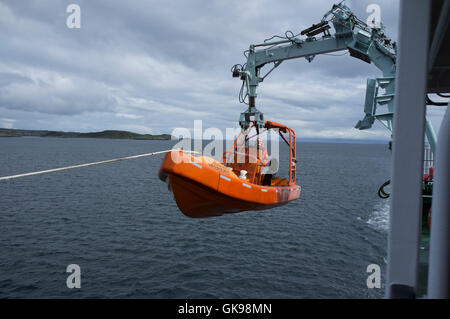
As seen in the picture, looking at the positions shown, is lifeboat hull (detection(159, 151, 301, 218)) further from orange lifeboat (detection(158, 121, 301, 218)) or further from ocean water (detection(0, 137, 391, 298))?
ocean water (detection(0, 137, 391, 298))

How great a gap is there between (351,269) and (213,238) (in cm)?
644

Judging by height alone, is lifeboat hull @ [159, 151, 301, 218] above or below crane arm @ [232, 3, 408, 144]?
below

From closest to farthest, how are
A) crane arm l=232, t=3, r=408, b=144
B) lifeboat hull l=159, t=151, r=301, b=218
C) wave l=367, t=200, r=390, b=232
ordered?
lifeboat hull l=159, t=151, r=301, b=218 → crane arm l=232, t=3, r=408, b=144 → wave l=367, t=200, r=390, b=232

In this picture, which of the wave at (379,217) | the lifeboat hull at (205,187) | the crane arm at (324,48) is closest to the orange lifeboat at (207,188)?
the lifeboat hull at (205,187)

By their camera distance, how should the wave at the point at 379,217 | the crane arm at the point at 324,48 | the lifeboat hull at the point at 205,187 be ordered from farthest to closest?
the wave at the point at 379,217
the crane arm at the point at 324,48
the lifeboat hull at the point at 205,187

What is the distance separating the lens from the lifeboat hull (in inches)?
252

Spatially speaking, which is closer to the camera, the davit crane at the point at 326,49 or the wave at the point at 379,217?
the davit crane at the point at 326,49

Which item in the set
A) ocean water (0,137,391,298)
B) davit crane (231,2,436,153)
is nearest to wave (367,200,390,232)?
ocean water (0,137,391,298)

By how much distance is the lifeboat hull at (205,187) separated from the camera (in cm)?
641

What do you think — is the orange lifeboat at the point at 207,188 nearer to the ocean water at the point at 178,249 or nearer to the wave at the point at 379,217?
the ocean water at the point at 178,249

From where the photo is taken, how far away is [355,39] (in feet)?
32.9

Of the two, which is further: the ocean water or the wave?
the wave
